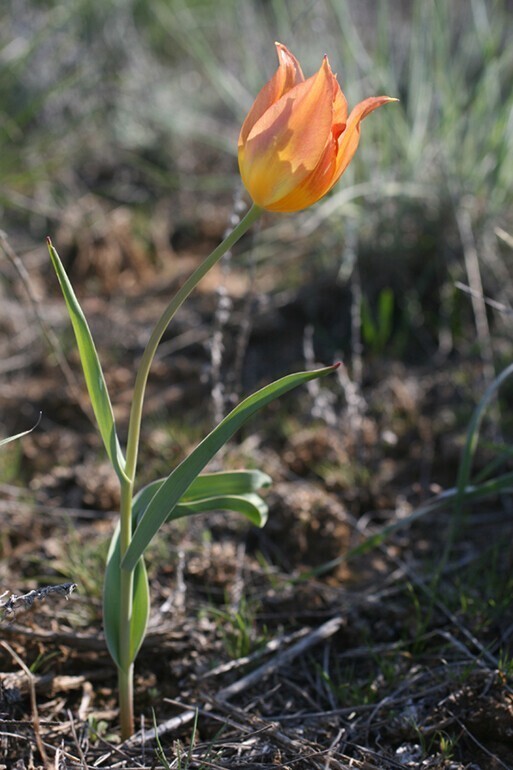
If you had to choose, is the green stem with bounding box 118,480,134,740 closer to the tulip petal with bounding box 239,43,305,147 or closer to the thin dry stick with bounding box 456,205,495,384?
the tulip petal with bounding box 239,43,305,147

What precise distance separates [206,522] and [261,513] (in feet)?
2.13

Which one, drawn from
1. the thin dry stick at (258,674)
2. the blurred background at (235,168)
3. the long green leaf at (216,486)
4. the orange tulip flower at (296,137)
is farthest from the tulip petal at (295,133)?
the thin dry stick at (258,674)

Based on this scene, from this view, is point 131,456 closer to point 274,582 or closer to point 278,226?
point 274,582

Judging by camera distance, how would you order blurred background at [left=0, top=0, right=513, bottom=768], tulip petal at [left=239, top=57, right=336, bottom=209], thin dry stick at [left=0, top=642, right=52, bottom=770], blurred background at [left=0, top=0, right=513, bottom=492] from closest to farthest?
tulip petal at [left=239, top=57, right=336, bottom=209] → thin dry stick at [left=0, top=642, right=52, bottom=770] → blurred background at [left=0, top=0, right=513, bottom=768] → blurred background at [left=0, top=0, right=513, bottom=492]

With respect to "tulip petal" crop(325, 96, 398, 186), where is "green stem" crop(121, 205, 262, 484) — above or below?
below

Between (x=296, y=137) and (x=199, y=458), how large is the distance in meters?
0.45

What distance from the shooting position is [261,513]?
1.34 metres

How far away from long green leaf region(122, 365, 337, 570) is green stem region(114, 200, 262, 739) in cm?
7

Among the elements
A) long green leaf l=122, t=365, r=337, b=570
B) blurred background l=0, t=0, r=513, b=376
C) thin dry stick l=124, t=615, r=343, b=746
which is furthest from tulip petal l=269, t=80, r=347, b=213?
thin dry stick l=124, t=615, r=343, b=746

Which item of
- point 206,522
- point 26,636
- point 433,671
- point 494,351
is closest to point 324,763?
point 433,671

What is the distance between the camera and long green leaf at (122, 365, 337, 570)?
1.14 m

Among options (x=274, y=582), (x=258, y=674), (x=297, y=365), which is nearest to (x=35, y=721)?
(x=258, y=674)

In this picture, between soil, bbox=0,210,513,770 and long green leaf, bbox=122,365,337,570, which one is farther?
soil, bbox=0,210,513,770

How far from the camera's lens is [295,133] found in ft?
3.34
